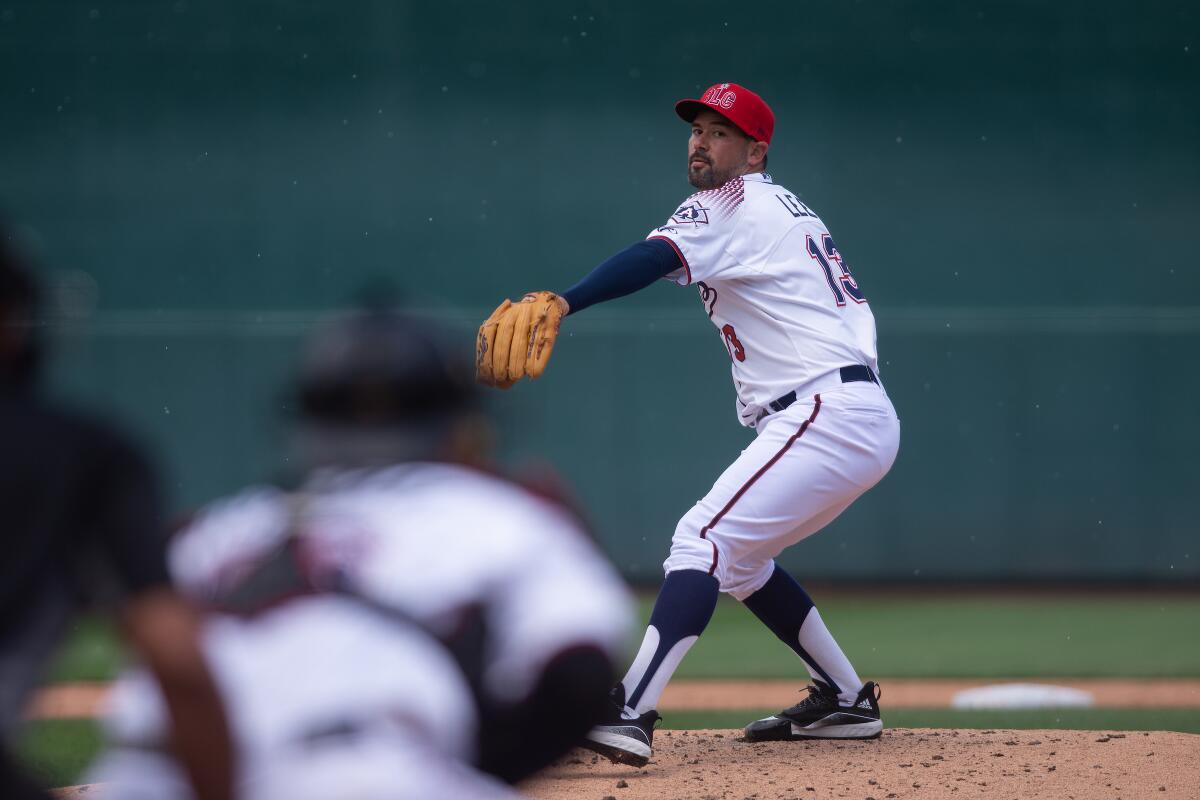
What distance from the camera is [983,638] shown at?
309 inches

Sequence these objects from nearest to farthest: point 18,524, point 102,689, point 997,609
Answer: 1. point 18,524
2. point 102,689
3. point 997,609

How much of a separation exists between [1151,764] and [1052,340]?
586 centimetres

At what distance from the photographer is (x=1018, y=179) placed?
393 inches

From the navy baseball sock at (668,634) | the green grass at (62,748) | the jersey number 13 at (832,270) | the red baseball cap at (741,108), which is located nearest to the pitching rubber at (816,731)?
the navy baseball sock at (668,634)

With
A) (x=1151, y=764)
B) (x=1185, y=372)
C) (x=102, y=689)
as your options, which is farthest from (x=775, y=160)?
(x=1151, y=764)

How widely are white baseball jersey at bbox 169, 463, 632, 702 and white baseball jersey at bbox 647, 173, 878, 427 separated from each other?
105 inches

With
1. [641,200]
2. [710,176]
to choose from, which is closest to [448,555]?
[710,176]

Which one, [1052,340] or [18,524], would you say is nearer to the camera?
[18,524]

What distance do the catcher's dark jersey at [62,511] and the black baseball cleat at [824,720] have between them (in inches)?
133


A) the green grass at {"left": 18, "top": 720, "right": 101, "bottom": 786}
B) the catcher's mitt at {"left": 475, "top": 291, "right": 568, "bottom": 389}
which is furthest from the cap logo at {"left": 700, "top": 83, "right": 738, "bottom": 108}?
the green grass at {"left": 18, "top": 720, "right": 101, "bottom": 786}

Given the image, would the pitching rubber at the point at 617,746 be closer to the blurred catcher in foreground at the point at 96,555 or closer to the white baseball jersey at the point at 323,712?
the white baseball jersey at the point at 323,712

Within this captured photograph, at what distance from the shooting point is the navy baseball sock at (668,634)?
4.05 meters

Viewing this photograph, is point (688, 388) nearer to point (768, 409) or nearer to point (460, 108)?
point (460, 108)

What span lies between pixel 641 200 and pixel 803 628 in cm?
588
